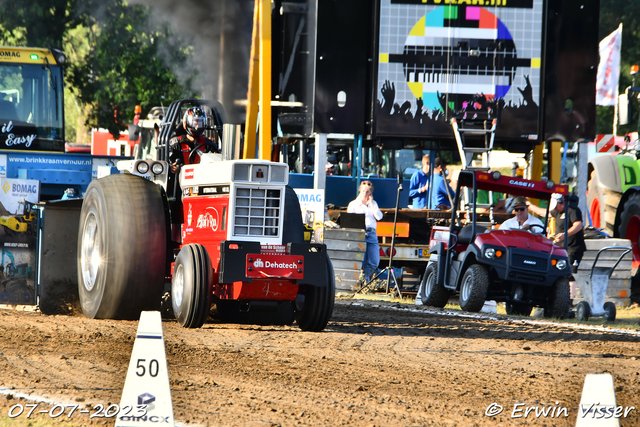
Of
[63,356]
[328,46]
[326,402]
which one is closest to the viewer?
[326,402]

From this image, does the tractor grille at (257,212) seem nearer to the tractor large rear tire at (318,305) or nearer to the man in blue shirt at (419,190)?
the tractor large rear tire at (318,305)

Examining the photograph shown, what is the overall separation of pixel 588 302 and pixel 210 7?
7.76 meters

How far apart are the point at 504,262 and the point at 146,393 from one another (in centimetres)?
774

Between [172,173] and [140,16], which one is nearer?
[172,173]

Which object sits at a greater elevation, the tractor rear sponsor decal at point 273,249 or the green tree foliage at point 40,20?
the green tree foliage at point 40,20

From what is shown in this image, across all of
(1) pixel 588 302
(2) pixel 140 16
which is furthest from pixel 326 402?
(2) pixel 140 16

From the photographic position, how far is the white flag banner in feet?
67.7

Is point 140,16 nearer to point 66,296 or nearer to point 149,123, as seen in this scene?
point 149,123

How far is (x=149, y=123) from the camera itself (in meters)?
16.1

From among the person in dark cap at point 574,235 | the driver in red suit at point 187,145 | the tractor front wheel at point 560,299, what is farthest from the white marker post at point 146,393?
the person in dark cap at point 574,235

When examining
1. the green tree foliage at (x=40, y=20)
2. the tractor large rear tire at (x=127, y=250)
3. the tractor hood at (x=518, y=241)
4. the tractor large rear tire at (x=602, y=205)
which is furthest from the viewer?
the green tree foliage at (x=40, y=20)

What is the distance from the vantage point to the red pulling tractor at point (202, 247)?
833cm

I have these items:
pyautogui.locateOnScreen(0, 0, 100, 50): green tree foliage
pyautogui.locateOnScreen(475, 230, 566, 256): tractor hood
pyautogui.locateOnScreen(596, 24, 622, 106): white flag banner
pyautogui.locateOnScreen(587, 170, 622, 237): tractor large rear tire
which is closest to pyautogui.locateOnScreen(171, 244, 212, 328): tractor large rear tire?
pyautogui.locateOnScreen(475, 230, 566, 256): tractor hood

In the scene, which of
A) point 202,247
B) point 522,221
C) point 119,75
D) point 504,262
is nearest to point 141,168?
point 202,247
